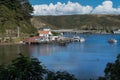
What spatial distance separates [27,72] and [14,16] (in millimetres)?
69524

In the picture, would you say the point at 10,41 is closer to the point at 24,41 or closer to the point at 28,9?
the point at 24,41

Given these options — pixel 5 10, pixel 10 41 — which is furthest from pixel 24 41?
pixel 5 10

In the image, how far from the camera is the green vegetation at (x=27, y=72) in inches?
386

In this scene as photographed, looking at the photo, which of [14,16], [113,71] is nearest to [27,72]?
[113,71]

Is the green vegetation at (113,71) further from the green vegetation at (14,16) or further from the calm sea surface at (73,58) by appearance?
the green vegetation at (14,16)


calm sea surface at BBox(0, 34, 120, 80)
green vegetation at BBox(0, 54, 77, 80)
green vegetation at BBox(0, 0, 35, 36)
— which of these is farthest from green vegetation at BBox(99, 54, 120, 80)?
green vegetation at BBox(0, 0, 35, 36)

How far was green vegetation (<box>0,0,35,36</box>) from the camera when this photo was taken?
249 ft

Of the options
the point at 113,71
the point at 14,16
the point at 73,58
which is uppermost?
the point at 14,16

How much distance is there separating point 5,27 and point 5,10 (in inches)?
162

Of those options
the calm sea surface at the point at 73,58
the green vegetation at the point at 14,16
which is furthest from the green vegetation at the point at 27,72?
the green vegetation at the point at 14,16

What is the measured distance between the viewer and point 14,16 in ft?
259

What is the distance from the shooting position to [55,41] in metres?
83.1

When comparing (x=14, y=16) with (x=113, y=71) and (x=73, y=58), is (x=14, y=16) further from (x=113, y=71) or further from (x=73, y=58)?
(x=113, y=71)

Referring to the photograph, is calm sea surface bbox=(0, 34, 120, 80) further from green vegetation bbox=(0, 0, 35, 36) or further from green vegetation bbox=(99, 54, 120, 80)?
green vegetation bbox=(0, 0, 35, 36)
